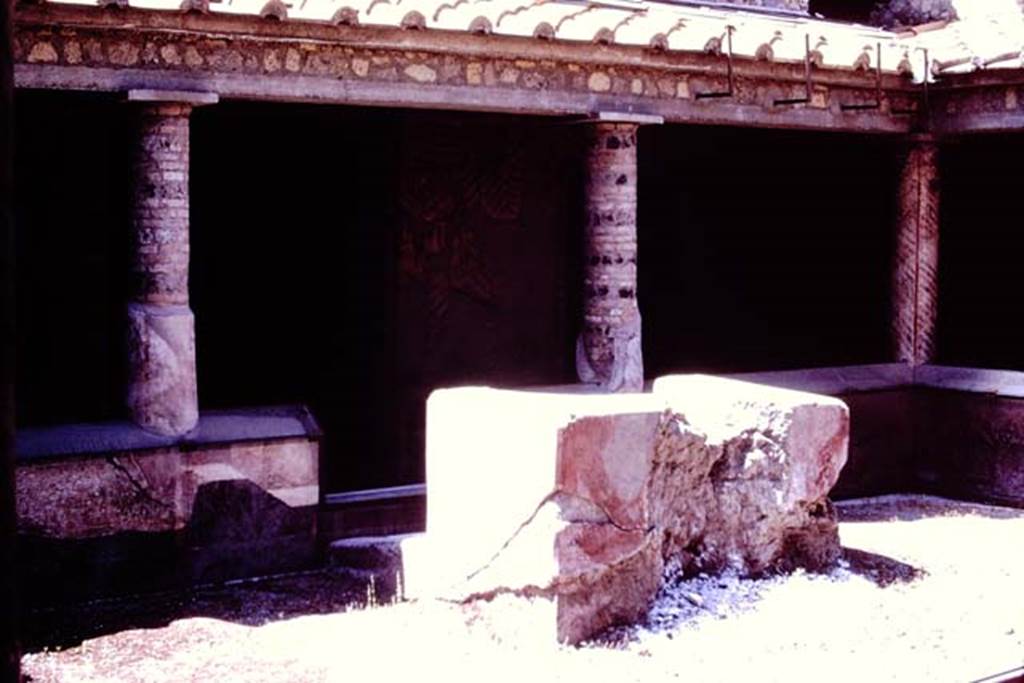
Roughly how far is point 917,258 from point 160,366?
18.2 ft

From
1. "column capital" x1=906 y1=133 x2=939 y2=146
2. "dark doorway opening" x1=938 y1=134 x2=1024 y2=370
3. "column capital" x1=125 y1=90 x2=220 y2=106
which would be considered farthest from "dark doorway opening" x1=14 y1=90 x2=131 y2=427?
"dark doorway opening" x1=938 y1=134 x2=1024 y2=370

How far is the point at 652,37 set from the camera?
7.78 metres

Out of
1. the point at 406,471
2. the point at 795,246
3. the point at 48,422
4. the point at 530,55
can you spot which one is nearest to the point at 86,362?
the point at 48,422

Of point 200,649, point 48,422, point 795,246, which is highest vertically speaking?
point 795,246

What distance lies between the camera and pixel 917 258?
9586 millimetres

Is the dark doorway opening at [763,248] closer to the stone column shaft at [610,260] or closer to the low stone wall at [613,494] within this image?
the stone column shaft at [610,260]

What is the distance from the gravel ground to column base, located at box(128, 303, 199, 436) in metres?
0.96

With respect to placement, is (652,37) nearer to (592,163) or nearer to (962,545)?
(592,163)

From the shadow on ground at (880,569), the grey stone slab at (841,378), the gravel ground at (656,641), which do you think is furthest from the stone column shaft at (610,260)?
the gravel ground at (656,641)

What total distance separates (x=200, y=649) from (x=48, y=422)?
2.07 meters

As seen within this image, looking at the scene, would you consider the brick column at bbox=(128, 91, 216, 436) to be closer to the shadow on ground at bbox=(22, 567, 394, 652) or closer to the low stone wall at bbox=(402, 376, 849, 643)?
the shadow on ground at bbox=(22, 567, 394, 652)

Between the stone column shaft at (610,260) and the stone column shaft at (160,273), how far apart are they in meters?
2.54

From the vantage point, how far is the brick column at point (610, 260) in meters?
8.09

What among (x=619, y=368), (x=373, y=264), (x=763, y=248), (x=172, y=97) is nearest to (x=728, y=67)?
(x=619, y=368)
